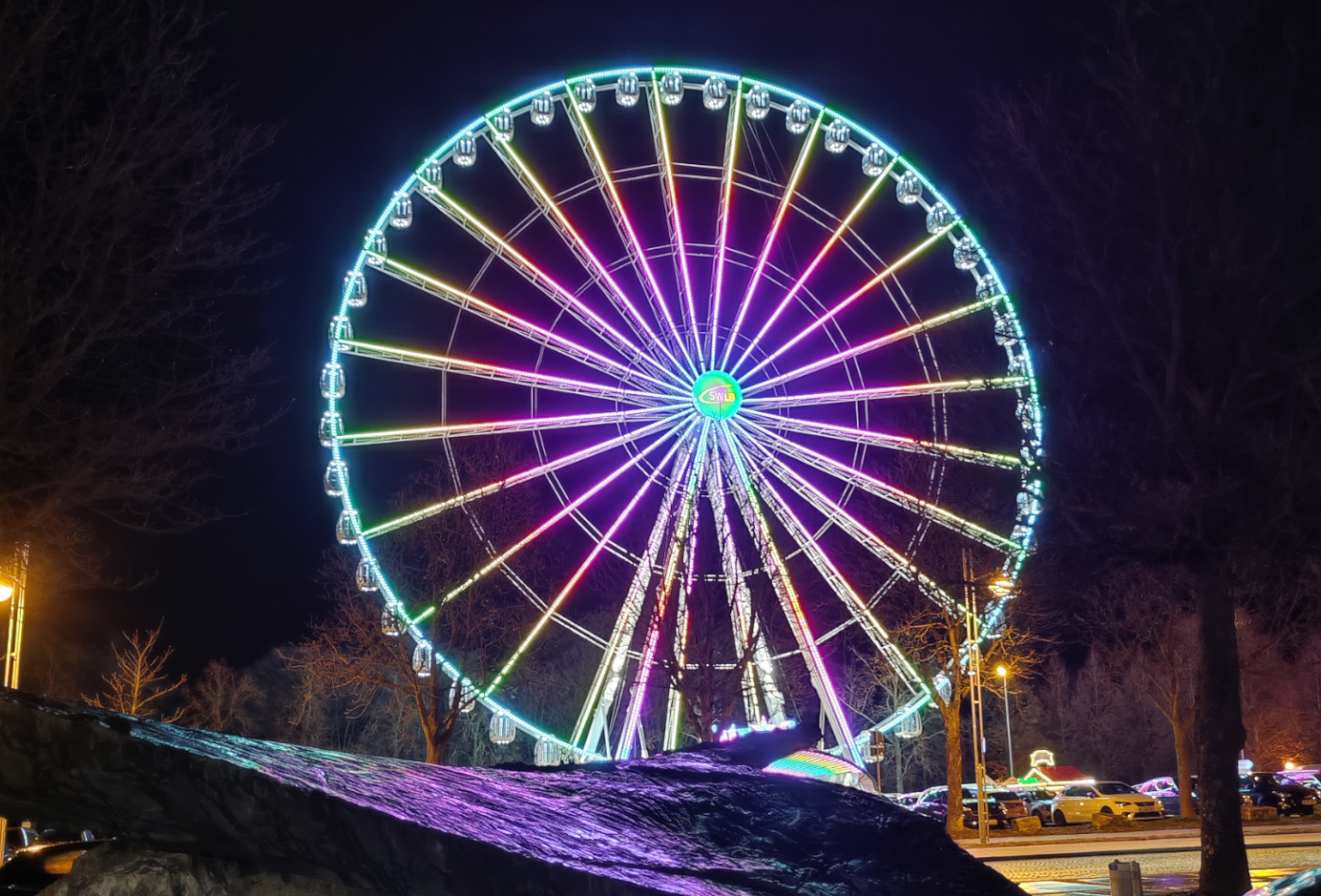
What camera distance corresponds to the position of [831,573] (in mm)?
24344

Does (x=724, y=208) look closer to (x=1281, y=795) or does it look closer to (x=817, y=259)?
(x=817, y=259)

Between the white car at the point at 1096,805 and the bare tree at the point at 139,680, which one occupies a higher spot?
the bare tree at the point at 139,680

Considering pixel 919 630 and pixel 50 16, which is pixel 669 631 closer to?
pixel 919 630

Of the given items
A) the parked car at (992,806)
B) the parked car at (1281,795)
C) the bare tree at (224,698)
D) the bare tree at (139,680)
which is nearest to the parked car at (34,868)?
the parked car at (992,806)

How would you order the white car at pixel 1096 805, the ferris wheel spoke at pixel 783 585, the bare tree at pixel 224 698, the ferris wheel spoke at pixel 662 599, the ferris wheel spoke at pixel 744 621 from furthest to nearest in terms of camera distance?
1. the bare tree at pixel 224 698
2. the white car at pixel 1096 805
3. the ferris wheel spoke at pixel 662 599
4. the ferris wheel spoke at pixel 744 621
5. the ferris wheel spoke at pixel 783 585

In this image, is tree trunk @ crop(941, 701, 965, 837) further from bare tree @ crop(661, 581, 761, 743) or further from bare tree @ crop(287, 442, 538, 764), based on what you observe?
bare tree @ crop(287, 442, 538, 764)

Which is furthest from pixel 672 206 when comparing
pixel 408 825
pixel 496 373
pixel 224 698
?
pixel 224 698

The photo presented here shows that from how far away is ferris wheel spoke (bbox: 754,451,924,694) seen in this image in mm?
24078

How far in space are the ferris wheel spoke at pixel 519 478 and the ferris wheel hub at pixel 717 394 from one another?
62 cm

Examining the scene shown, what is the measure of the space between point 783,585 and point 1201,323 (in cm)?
1231

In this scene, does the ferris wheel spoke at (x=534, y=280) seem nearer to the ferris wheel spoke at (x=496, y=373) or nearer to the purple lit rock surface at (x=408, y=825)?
the ferris wheel spoke at (x=496, y=373)

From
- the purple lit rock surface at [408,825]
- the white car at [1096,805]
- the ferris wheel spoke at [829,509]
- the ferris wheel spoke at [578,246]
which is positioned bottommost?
the purple lit rock surface at [408,825]

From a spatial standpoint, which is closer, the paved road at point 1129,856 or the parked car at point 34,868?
the parked car at point 34,868

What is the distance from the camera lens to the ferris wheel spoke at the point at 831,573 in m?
24.1
